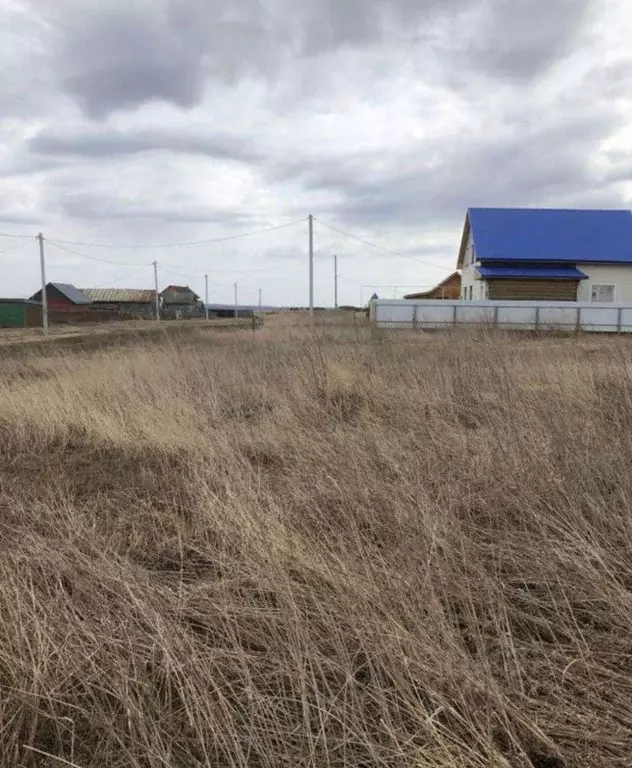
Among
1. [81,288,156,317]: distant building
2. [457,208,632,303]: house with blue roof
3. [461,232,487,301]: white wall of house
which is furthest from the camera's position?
[81,288,156,317]: distant building

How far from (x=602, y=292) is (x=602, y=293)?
0.05m

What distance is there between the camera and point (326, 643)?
230 centimetres

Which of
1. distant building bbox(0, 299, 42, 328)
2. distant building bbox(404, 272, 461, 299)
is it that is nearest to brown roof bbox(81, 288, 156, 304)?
distant building bbox(0, 299, 42, 328)

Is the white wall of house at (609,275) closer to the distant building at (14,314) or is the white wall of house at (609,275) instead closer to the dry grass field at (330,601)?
the dry grass field at (330,601)

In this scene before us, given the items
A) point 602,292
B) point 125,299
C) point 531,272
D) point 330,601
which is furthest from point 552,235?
point 125,299

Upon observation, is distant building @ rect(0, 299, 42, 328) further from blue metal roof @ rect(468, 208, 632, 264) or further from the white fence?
the white fence

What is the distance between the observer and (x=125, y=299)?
94.9 metres

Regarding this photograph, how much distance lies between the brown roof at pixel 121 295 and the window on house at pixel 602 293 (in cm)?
7289

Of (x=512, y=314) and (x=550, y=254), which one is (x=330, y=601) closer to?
(x=512, y=314)

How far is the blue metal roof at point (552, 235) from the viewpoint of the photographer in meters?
32.0

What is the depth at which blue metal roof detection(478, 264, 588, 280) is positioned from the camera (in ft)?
101

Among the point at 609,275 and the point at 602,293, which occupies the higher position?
the point at 609,275

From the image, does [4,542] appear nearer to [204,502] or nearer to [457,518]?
[204,502]

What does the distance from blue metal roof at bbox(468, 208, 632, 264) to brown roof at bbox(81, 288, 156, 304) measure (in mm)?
68257
